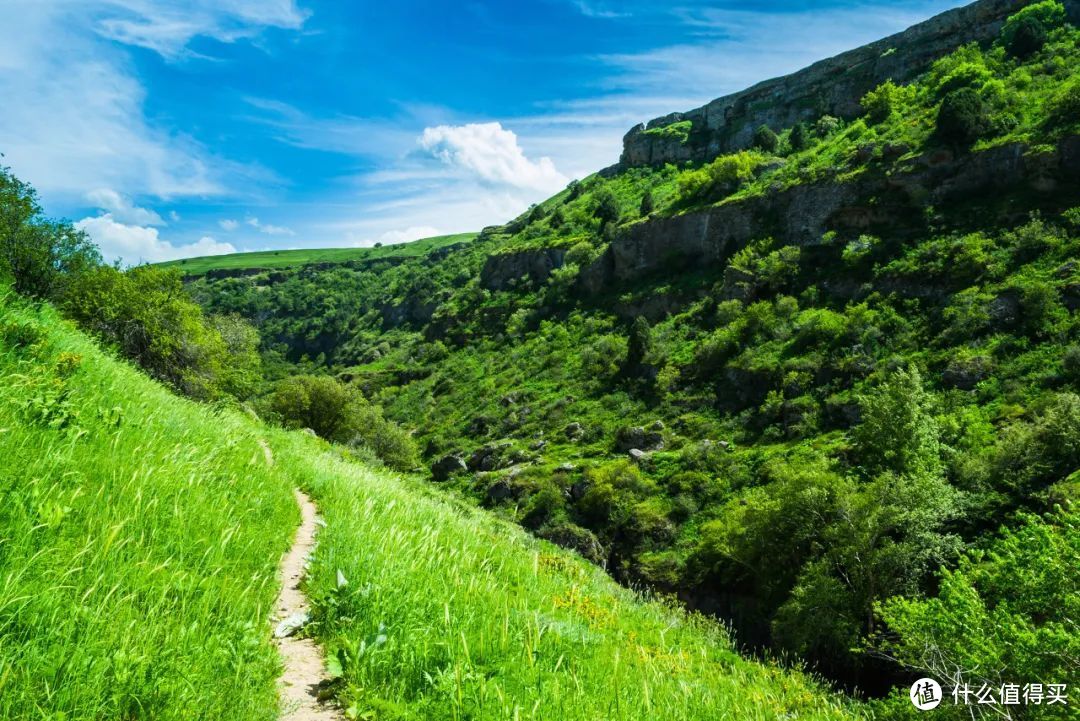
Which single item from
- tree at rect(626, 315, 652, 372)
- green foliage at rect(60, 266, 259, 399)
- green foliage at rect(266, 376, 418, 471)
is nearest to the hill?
green foliage at rect(60, 266, 259, 399)

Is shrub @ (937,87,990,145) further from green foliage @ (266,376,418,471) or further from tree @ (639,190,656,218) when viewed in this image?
green foliage @ (266,376,418,471)

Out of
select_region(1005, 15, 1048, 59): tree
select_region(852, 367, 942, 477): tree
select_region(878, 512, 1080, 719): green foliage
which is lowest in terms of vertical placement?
select_region(852, 367, 942, 477): tree

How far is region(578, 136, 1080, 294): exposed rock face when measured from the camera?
4710cm

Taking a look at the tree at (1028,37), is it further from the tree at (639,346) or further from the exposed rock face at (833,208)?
the tree at (639,346)

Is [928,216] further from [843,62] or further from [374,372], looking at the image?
[374,372]

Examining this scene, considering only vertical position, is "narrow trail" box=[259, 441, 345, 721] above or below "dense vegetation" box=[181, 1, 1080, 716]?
above

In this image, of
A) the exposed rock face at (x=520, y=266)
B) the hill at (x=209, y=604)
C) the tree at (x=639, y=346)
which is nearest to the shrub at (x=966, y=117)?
the tree at (x=639, y=346)

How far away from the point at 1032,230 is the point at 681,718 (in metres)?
54.7

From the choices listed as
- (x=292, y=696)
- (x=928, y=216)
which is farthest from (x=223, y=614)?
(x=928, y=216)

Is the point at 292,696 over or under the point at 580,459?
over

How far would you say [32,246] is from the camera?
2903 cm

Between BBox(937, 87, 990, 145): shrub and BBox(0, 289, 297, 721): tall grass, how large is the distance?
220 feet

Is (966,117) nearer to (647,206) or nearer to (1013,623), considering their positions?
(647,206)

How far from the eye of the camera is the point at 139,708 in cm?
201
